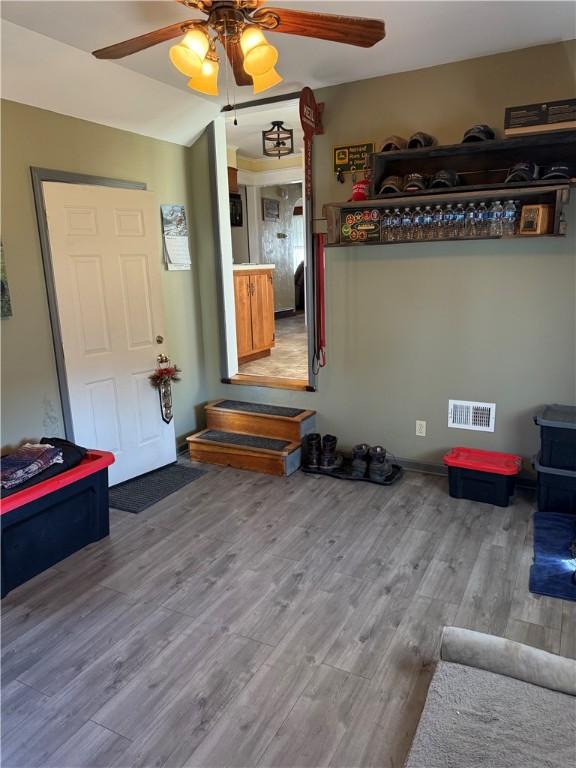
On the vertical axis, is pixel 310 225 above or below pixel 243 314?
above

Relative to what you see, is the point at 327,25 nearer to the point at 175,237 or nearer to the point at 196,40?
the point at 196,40

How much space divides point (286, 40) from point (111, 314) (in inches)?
76.9

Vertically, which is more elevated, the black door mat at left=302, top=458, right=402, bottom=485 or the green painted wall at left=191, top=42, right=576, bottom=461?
the green painted wall at left=191, top=42, right=576, bottom=461

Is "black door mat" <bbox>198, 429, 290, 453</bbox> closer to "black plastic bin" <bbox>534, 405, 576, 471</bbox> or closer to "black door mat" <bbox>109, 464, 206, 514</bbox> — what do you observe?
"black door mat" <bbox>109, 464, 206, 514</bbox>

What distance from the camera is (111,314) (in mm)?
3539

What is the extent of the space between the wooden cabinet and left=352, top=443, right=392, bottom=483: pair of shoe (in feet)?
7.22

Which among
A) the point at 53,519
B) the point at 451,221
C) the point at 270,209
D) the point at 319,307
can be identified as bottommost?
the point at 53,519

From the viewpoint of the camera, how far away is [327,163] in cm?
371

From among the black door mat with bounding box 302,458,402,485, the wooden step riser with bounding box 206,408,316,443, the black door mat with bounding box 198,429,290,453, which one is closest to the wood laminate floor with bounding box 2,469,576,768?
the black door mat with bounding box 302,458,402,485

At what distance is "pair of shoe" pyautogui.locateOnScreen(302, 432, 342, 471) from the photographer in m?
3.84

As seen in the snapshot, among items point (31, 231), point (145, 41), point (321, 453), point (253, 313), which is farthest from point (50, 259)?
point (253, 313)

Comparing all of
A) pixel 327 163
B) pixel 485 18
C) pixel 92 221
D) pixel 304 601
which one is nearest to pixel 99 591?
pixel 304 601

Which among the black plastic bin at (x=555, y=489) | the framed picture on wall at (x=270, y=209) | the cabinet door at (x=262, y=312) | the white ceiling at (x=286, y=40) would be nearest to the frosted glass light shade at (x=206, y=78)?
the white ceiling at (x=286, y=40)

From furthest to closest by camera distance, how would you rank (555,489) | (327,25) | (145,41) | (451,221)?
(451,221), (555,489), (145,41), (327,25)
